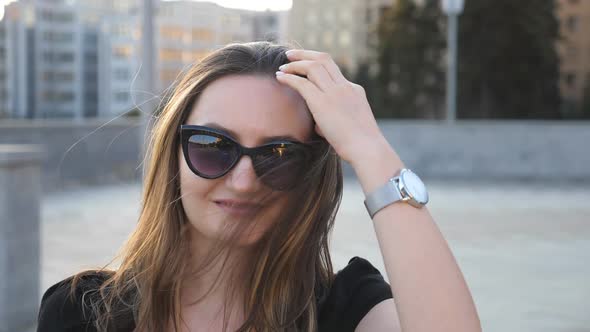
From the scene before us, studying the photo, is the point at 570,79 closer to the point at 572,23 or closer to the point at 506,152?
the point at 572,23

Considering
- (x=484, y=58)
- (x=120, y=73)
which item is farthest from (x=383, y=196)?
(x=120, y=73)

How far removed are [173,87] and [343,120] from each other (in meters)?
0.55

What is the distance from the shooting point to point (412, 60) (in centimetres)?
5197

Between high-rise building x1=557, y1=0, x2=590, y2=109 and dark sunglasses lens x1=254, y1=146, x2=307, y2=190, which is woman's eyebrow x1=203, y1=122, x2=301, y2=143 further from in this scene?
high-rise building x1=557, y1=0, x2=590, y2=109

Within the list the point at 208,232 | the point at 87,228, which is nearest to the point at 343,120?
the point at 208,232

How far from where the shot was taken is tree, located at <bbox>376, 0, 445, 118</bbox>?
51.6 meters

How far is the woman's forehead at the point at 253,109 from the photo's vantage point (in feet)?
5.09

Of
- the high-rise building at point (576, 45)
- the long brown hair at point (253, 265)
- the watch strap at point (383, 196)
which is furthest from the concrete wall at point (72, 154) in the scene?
the high-rise building at point (576, 45)

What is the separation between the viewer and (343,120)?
1524 millimetres

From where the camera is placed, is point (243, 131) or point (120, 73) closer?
point (243, 131)

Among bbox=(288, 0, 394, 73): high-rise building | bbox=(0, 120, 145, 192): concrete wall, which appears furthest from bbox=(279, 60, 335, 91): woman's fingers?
bbox=(288, 0, 394, 73): high-rise building

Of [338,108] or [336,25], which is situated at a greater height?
[336,25]

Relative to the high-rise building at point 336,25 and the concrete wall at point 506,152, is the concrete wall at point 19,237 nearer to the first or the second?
the concrete wall at point 506,152

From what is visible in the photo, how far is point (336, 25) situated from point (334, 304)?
330ft
